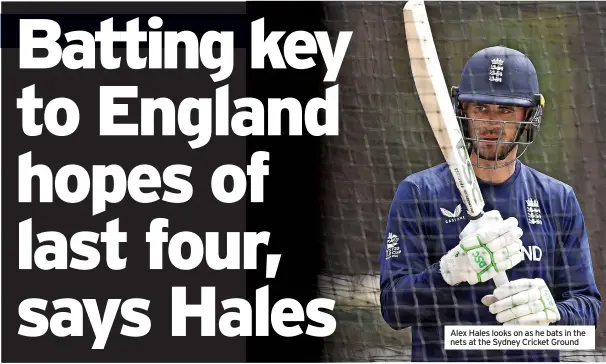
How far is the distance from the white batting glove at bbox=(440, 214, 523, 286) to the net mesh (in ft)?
0.76

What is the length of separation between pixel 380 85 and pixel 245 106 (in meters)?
0.43

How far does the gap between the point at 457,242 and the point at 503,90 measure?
457mm

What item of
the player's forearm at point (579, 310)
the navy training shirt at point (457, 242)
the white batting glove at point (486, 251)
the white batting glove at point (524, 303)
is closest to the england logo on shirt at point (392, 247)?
the navy training shirt at point (457, 242)

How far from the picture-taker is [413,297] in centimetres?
274

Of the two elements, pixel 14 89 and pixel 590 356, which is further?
pixel 14 89

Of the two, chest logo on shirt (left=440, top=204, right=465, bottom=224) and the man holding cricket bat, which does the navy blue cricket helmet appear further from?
chest logo on shirt (left=440, top=204, right=465, bottom=224)

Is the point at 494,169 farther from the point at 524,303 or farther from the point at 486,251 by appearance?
the point at 524,303

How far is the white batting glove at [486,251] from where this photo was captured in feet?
8.68

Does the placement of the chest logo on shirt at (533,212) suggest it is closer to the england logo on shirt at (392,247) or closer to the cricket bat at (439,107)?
the cricket bat at (439,107)

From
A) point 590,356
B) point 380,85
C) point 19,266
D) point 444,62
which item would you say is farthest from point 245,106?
point 590,356

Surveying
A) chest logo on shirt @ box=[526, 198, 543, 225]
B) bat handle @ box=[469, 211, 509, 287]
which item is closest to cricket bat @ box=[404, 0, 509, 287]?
bat handle @ box=[469, 211, 509, 287]

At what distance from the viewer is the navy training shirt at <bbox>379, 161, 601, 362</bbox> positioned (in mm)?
2703

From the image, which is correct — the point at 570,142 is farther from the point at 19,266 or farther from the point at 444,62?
the point at 19,266

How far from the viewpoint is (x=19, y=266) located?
3.10m
